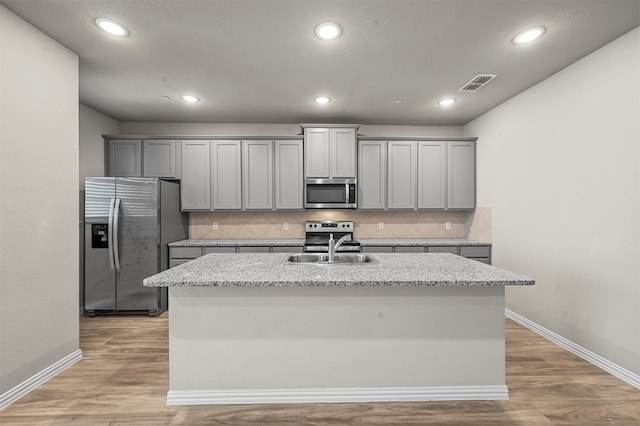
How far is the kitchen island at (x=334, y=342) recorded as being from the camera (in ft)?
6.88

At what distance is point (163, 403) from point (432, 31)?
10.9ft

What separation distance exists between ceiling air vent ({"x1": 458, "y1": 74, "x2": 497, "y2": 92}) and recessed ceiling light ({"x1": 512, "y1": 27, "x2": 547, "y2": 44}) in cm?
64

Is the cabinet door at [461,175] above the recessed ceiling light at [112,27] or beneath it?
beneath

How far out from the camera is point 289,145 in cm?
460

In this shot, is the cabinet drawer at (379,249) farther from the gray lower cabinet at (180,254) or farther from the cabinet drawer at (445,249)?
the gray lower cabinet at (180,254)

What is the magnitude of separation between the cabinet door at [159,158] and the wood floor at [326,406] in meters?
2.60

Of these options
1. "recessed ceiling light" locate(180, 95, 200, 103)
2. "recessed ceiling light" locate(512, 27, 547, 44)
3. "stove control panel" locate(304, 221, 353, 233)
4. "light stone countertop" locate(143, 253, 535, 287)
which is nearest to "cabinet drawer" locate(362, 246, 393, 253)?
"stove control panel" locate(304, 221, 353, 233)

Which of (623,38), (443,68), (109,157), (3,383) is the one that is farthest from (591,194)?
(109,157)

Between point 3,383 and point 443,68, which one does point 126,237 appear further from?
point 443,68

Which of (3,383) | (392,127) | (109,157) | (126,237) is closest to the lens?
(3,383)

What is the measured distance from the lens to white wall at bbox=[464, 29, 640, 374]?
245 centimetres

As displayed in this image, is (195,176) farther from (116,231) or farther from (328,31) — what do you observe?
(328,31)

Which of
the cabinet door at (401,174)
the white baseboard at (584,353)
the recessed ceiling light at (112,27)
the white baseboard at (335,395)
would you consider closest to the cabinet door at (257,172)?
the cabinet door at (401,174)

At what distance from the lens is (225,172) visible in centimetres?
458
